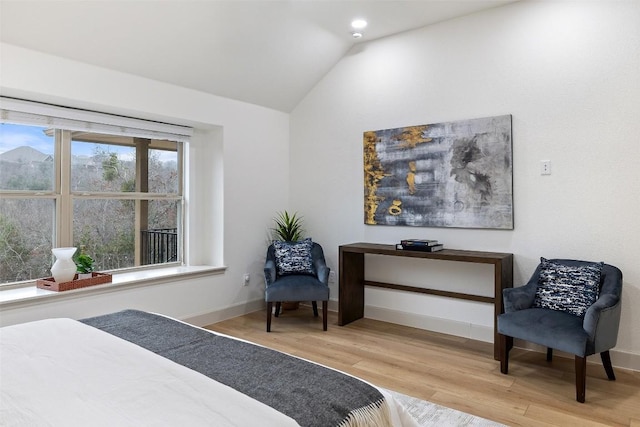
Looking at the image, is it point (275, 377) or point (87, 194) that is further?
point (87, 194)

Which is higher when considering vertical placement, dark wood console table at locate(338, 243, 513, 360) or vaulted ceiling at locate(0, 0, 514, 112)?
vaulted ceiling at locate(0, 0, 514, 112)

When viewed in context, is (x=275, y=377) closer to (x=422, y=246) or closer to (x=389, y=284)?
(x=422, y=246)

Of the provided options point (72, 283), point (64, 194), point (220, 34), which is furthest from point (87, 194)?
point (220, 34)

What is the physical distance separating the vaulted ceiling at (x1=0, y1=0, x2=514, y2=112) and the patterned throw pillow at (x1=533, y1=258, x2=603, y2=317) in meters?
2.26

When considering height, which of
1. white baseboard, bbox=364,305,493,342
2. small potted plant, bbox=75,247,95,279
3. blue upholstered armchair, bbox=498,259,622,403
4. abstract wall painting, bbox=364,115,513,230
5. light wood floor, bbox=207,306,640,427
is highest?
abstract wall painting, bbox=364,115,513,230

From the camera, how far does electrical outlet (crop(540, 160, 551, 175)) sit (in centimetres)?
327

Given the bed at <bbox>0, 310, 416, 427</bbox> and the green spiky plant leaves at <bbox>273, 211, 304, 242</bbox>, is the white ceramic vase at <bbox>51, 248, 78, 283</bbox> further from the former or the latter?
the green spiky plant leaves at <bbox>273, 211, 304, 242</bbox>

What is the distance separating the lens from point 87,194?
3.54m

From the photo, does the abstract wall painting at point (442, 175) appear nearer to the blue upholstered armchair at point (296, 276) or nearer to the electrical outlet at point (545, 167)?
the electrical outlet at point (545, 167)

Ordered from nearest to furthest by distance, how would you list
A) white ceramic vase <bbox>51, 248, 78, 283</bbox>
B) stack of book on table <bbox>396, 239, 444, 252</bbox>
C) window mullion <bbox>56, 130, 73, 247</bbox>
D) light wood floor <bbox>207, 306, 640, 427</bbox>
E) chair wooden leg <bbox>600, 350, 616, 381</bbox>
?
light wood floor <bbox>207, 306, 640, 427</bbox>, chair wooden leg <bbox>600, 350, 616, 381</bbox>, white ceramic vase <bbox>51, 248, 78, 283</bbox>, window mullion <bbox>56, 130, 73, 247</bbox>, stack of book on table <bbox>396, 239, 444, 252</bbox>

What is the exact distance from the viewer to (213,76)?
12.7 ft

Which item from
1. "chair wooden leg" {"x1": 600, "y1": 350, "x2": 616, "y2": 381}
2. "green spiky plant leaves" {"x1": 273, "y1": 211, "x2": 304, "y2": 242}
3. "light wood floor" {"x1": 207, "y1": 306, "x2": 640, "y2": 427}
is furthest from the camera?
"green spiky plant leaves" {"x1": 273, "y1": 211, "x2": 304, "y2": 242}

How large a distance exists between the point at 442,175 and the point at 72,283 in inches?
127

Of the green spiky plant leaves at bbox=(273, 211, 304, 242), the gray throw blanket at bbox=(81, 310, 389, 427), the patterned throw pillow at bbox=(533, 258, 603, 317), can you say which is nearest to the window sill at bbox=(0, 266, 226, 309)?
the green spiky plant leaves at bbox=(273, 211, 304, 242)
